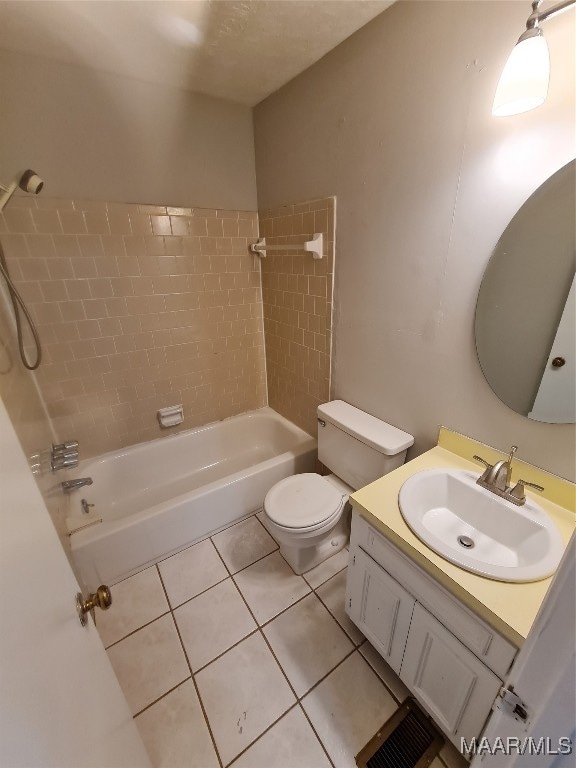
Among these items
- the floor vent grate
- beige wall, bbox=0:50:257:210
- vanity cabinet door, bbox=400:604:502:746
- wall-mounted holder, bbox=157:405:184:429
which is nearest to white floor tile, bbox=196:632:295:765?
the floor vent grate

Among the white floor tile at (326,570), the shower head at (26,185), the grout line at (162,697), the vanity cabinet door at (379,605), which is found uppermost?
the shower head at (26,185)

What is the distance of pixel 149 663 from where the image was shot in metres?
1.31

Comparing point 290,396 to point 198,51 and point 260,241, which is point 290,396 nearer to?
point 260,241

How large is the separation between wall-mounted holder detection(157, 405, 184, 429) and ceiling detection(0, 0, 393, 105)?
71.4 inches

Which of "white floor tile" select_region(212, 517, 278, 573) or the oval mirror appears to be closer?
the oval mirror

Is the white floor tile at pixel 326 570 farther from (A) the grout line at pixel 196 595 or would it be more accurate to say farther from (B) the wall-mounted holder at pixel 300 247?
(B) the wall-mounted holder at pixel 300 247

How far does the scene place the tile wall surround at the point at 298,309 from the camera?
1.73 m

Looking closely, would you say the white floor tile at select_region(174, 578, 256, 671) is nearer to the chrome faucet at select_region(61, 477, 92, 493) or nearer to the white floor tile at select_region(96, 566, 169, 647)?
the white floor tile at select_region(96, 566, 169, 647)

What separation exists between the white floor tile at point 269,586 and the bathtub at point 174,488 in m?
0.35

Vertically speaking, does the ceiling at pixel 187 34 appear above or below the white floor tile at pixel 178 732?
above

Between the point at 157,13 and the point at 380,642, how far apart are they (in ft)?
8.11

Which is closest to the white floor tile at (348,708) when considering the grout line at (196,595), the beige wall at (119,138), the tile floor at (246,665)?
the tile floor at (246,665)

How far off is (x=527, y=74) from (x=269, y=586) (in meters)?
2.05

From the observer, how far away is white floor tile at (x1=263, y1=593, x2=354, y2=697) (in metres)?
1.26
